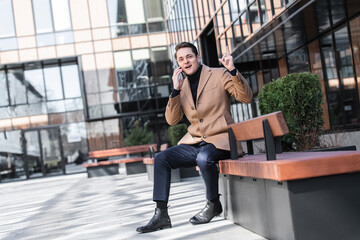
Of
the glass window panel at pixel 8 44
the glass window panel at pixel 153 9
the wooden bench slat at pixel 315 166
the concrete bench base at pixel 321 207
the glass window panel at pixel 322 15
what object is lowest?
the concrete bench base at pixel 321 207

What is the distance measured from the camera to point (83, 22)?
26.0 metres

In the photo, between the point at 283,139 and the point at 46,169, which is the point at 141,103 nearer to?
the point at 46,169

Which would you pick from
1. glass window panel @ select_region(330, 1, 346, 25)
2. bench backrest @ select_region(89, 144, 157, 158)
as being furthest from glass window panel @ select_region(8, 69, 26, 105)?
glass window panel @ select_region(330, 1, 346, 25)

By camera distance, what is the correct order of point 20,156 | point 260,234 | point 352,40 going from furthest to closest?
point 20,156, point 352,40, point 260,234

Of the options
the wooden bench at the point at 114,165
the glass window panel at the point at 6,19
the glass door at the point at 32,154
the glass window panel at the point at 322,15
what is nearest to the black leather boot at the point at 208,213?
the glass window panel at the point at 322,15

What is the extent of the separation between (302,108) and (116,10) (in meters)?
21.7

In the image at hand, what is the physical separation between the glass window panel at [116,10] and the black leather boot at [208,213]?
22.9m

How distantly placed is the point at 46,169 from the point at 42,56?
6462 millimetres

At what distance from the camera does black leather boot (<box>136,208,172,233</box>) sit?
4343 millimetres

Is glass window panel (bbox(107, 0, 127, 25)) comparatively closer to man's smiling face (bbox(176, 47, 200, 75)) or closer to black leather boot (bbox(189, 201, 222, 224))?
man's smiling face (bbox(176, 47, 200, 75))

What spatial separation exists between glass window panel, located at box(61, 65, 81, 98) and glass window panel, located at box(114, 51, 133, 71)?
8.34 feet

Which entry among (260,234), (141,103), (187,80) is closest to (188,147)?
(187,80)

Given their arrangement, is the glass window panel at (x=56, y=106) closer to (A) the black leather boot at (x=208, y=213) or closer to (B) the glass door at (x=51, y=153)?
(B) the glass door at (x=51, y=153)

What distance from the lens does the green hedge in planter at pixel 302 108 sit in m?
5.86
